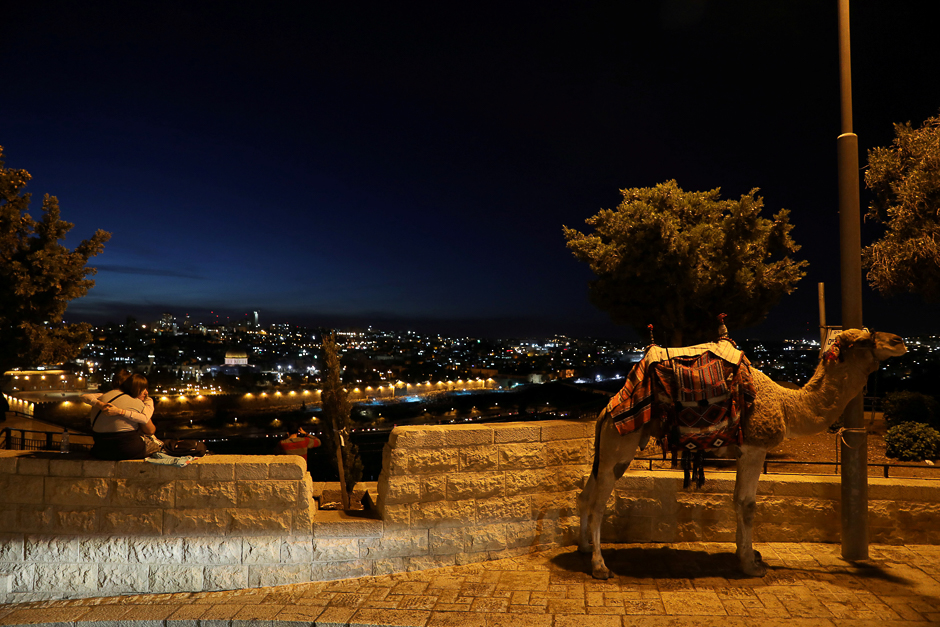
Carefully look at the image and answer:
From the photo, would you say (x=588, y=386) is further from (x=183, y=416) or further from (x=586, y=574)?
(x=586, y=574)

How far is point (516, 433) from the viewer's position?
559 cm

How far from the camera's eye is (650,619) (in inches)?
165

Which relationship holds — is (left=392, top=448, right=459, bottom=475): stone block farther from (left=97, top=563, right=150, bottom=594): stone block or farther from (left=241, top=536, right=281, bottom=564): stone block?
(left=97, top=563, right=150, bottom=594): stone block

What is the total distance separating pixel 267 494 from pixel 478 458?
201cm

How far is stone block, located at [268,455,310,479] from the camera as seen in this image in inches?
195

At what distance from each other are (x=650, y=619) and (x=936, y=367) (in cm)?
2689

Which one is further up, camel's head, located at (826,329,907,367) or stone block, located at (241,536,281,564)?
camel's head, located at (826,329,907,367)

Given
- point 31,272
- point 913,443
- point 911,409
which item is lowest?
Answer: point 913,443

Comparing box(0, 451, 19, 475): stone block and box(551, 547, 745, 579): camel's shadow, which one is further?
box(551, 547, 745, 579): camel's shadow

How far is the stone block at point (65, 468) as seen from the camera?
4848 millimetres

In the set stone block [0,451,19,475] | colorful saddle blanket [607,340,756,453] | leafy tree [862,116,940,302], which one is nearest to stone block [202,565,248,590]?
stone block [0,451,19,475]

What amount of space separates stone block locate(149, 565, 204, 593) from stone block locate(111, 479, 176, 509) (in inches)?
21.9

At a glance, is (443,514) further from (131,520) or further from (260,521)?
(131,520)

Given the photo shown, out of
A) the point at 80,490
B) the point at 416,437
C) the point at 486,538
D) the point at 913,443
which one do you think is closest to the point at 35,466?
the point at 80,490
